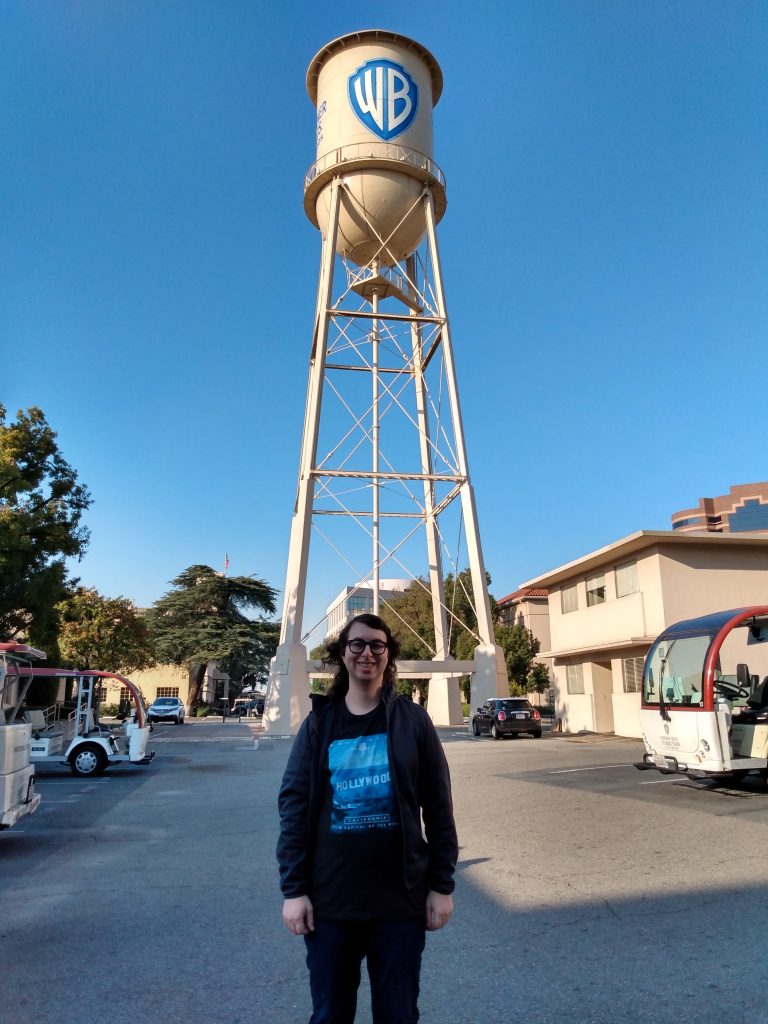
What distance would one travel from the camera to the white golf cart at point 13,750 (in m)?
7.55

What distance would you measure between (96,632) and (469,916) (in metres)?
37.3

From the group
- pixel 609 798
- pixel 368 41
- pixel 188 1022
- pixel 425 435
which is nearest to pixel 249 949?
pixel 188 1022

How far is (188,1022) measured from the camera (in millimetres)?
3734

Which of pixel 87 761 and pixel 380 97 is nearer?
pixel 87 761

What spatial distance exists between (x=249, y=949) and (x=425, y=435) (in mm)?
25331

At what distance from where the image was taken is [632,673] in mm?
24766

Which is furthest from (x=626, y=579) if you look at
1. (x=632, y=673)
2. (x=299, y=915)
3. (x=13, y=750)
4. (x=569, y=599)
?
(x=299, y=915)

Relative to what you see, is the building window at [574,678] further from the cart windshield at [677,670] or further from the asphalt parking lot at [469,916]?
the asphalt parking lot at [469,916]

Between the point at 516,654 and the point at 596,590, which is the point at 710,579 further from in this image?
the point at 516,654

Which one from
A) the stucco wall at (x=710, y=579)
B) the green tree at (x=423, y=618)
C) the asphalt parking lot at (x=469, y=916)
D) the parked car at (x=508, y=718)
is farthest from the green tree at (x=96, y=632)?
the asphalt parking lot at (x=469, y=916)

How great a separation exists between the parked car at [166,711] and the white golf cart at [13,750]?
3255cm

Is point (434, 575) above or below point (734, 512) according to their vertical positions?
below

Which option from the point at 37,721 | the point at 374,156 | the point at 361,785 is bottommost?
the point at 37,721

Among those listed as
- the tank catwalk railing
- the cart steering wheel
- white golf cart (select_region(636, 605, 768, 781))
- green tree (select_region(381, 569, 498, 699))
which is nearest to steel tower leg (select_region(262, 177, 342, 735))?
the tank catwalk railing
